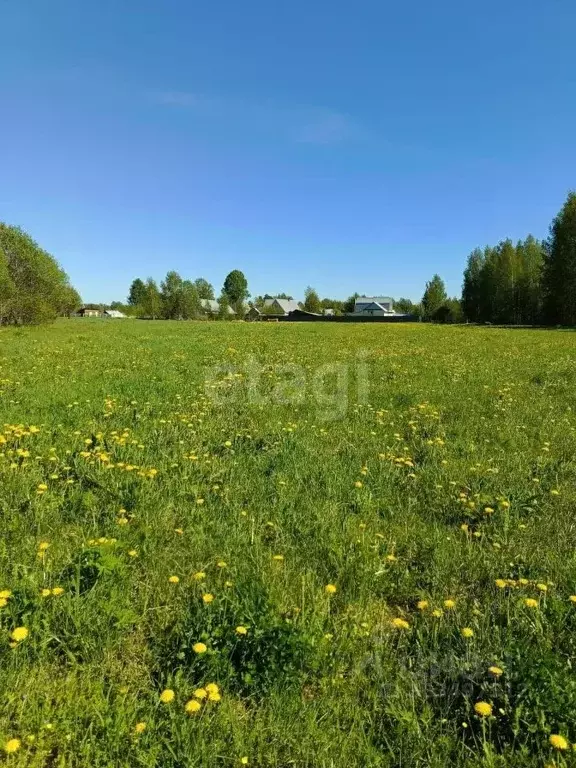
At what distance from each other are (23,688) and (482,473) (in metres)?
4.79

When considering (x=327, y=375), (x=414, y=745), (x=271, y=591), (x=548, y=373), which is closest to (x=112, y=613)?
(x=271, y=591)

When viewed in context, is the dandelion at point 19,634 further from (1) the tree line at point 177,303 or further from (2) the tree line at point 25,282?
(1) the tree line at point 177,303

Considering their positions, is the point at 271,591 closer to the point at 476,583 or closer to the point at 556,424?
the point at 476,583

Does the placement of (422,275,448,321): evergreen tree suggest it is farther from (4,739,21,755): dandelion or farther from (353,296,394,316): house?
(4,739,21,755): dandelion

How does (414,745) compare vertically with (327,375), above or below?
below

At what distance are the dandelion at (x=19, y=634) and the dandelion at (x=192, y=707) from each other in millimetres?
965

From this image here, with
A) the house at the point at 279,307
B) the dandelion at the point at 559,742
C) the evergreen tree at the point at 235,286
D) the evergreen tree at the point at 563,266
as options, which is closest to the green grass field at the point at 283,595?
the dandelion at the point at 559,742

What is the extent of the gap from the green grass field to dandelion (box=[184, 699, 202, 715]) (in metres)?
0.01

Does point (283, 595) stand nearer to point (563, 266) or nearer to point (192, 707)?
point (192, 707)

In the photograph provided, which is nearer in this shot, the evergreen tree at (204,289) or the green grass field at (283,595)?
the green grass field at (283,595)

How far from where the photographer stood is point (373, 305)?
552ft

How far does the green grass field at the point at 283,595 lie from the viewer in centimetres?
225

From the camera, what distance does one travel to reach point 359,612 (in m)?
3.13

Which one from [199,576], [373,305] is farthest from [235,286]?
[199,576]
